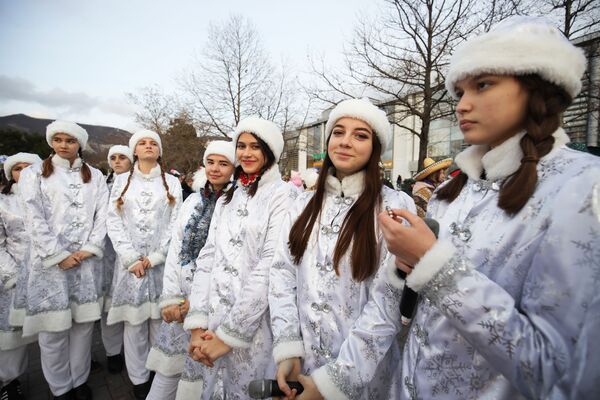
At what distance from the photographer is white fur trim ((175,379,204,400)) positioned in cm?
233

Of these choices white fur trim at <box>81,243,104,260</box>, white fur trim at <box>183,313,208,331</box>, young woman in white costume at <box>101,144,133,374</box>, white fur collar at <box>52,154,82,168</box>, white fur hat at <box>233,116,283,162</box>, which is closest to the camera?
white fur trim at <box>183,313,208,331</box>

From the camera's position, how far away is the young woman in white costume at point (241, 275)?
2.02 m

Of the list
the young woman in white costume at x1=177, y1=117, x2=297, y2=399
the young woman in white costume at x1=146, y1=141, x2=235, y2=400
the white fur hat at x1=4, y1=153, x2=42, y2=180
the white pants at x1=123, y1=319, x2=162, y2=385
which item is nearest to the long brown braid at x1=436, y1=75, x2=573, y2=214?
the young woman in white costume at x1=177, y1=117, x2=297, y2=399

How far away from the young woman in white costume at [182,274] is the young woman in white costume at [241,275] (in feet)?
1.13

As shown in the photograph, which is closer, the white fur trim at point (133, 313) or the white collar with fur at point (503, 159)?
the white collar with fur at point (503, 159)

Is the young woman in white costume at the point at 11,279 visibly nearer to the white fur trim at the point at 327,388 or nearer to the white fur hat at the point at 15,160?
the white fur hat at the point at 15,160

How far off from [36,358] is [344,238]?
4738 millimetres

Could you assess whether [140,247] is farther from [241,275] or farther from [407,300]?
[407,300]

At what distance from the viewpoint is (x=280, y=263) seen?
6.40 feet

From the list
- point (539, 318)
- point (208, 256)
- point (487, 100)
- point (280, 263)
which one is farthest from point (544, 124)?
point (208, 256)

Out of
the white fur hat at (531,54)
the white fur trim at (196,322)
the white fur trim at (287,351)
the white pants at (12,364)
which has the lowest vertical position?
the white pants at (12,364)

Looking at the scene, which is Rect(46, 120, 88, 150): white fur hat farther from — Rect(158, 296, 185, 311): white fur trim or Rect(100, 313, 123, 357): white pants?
Rect(158, 296, 185, 311): white fur trim

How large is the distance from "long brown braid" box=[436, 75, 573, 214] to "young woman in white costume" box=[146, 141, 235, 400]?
2446mm

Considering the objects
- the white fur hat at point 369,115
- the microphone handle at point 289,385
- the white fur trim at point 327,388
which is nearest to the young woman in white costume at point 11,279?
the microphone handle at point 289,385
